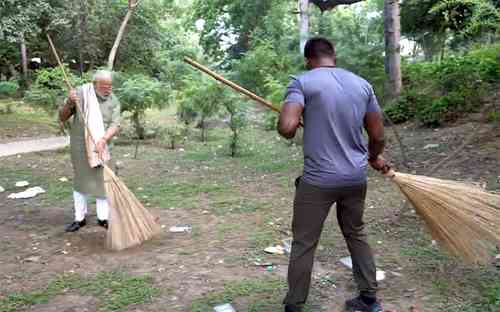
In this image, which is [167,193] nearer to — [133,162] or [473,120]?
[133,162]

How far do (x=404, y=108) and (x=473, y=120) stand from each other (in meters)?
1.69

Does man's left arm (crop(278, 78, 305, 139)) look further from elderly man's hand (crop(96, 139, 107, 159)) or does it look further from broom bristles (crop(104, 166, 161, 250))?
elderly man's hand (crop(96, 139, 107, 159))

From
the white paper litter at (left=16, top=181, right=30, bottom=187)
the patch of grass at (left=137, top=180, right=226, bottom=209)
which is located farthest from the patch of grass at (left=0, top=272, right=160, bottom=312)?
the white paper litter at (left=16, top=181, right=30, bottom=187)

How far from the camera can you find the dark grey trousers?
2.89 meters

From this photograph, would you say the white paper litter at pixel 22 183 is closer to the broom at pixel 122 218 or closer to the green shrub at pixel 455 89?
the broom at pixel 122 218

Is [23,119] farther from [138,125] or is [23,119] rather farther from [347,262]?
[347,262]

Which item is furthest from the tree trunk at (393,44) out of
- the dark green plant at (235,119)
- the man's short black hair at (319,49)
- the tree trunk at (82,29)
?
the tree trunk at (82,29)

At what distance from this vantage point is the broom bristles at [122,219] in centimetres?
432

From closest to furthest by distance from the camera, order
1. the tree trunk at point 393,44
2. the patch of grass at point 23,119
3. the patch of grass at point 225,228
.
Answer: the patch of grass at point 225,228 < the tree trunk at point 393,44 < the patch of grass at point 23,119

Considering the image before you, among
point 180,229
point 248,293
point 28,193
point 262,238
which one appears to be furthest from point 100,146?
point 28,193

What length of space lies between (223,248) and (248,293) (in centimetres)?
95

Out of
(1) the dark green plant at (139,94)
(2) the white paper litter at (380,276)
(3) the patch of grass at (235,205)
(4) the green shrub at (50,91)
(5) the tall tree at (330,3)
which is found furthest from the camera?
(1) the dark green plant at (139,94)

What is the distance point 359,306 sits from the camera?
3199 millimetres

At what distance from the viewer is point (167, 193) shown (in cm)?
647
